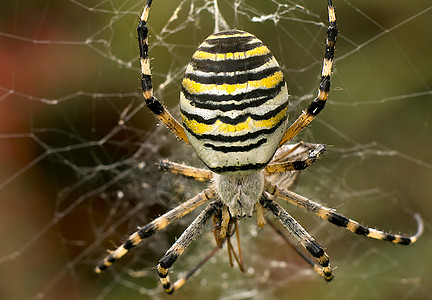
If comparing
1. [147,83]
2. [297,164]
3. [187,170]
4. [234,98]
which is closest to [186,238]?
[187,170]

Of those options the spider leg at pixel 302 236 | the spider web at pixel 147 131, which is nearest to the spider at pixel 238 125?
the spider leg at pixel 302 236

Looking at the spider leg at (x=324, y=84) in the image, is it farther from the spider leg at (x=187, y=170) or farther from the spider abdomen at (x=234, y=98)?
the spider leg at (x=187, y=170)

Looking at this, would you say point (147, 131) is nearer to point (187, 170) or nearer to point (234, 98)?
point (187, 170)

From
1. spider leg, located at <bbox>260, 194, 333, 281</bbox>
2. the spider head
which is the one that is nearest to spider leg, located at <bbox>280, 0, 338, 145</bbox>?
the spider head

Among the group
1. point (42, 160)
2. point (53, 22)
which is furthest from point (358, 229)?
point (53, 22)

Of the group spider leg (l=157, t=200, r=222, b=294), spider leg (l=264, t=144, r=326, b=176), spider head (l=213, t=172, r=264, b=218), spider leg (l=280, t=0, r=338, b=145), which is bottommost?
spider leg (l=157, t=200, r=222, b=294)

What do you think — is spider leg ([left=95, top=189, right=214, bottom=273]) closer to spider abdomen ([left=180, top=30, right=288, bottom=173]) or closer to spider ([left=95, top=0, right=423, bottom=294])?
spider ([left=95, top=0, right=423, bottom=294])
